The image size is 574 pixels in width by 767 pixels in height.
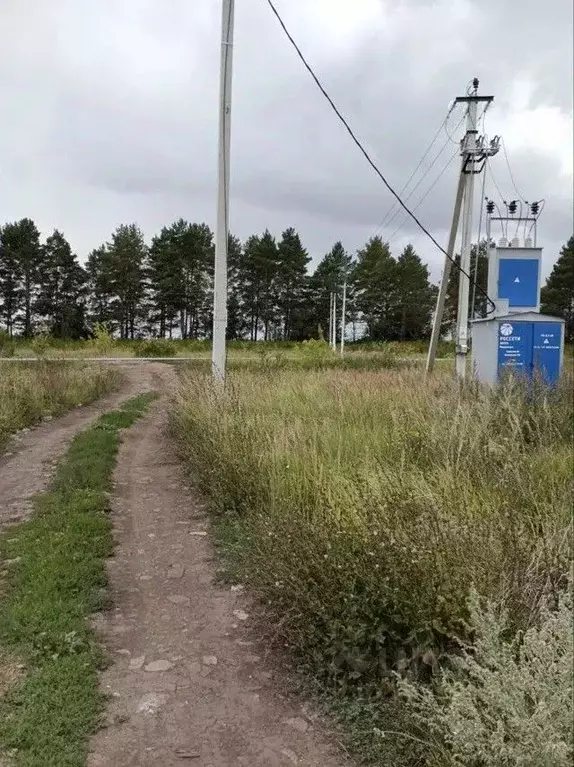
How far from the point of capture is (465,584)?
2.65 m

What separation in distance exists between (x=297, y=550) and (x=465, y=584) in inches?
34.1

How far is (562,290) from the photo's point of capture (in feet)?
180

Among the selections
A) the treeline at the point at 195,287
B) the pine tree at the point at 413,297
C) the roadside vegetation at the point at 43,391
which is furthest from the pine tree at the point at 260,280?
the roadside vegetation at the point at 43,391

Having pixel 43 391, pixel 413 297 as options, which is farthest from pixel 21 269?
pixel 43 391

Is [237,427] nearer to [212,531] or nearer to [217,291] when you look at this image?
[212,531]

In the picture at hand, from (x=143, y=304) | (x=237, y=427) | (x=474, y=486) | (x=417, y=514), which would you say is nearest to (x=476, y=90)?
(x=237, y=427)

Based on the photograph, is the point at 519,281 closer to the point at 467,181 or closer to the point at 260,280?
the point at 467,181

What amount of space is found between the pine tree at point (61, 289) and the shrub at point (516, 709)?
5583cm

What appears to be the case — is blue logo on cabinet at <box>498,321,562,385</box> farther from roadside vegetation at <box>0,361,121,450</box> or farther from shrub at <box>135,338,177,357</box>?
shrub at <box>135,338,177,357</box>

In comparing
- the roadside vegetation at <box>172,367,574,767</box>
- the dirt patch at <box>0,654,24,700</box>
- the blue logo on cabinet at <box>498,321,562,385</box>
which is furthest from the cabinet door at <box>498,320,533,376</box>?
the dirt patch at <box>0,654,24,700</box>

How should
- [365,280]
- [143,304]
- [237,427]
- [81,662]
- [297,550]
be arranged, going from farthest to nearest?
[365,280]
[143,304]
[237,427]
[297,550]
[81,662]

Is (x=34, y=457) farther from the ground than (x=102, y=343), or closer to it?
closer to it

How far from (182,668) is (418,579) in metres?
1.23

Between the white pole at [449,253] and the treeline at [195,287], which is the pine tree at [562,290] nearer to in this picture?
the treeline at [195,287]
